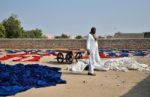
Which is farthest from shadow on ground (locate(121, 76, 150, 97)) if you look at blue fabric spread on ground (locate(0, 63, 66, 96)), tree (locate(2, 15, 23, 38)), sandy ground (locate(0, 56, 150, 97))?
tree (locate(2, 15, 23, 38))

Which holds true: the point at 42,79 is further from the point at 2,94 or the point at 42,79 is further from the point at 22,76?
the point at 2,94

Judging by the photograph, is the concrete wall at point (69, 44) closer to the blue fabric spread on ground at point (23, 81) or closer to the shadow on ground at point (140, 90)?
the blue fabric spread on ground at point (23, 81)

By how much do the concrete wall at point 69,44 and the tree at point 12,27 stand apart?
2754 cm

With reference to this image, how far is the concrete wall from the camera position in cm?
3694

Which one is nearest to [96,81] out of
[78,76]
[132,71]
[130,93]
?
[78,76]

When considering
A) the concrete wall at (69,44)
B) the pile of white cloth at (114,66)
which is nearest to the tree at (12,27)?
the concrete wall at (69,44)

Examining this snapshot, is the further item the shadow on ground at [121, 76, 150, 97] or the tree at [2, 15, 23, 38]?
the tree at [2, 15, 23, 38]

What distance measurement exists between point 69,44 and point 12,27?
31388 millimetres

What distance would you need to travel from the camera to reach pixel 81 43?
37.6 m

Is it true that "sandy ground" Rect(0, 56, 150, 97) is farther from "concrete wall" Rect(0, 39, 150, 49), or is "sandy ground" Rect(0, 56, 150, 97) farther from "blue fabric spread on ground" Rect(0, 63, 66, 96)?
"concrete wall" Rect(0, 39, 150, 49)

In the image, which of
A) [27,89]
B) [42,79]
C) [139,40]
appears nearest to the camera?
[27,89]

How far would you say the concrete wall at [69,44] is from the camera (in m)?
36.9

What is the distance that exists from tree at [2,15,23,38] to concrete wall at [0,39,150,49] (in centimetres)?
2754

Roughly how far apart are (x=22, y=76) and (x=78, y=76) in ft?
7.32
